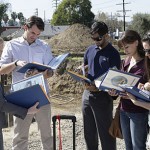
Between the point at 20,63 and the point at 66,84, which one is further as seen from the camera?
the point at 66,84

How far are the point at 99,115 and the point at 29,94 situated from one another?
122 cm

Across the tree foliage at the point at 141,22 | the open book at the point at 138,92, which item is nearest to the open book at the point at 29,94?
the open book at the point at 138,92

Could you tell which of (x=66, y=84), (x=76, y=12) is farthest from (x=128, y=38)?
(x=76, y=12)

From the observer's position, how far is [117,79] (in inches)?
150

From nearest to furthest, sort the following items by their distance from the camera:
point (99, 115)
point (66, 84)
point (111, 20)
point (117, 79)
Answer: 1. point (117, 79)
2. point (99, 115)
3. point (66, 84)
4. point (111, 20)

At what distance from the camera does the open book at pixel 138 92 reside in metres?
3.59

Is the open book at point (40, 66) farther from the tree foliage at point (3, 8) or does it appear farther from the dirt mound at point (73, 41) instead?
the tree foliage at point (3, 8)

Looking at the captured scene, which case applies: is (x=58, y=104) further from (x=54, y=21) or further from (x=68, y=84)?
(x=54, y=21)

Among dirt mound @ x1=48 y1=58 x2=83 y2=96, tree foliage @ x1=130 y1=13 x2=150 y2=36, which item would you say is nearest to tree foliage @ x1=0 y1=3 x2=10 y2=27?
tree foliage @ x1=130 y1=13 x2=150 y2=36

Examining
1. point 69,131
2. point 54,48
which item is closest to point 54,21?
point 54,48

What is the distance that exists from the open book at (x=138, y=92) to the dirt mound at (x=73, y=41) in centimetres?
2324

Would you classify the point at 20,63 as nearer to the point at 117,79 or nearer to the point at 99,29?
the point at 99,29

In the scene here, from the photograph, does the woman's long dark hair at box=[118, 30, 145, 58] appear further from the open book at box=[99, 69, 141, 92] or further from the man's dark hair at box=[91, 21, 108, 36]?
the man's dark hair at box=[91, 21, 108, 36]

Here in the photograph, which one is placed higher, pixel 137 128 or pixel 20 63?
pixel 20 63
